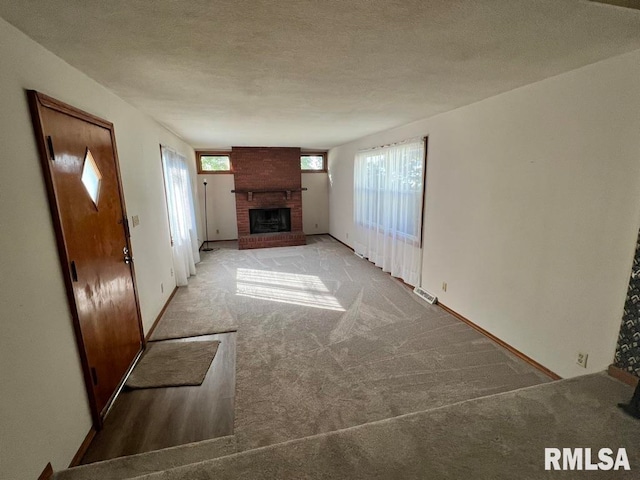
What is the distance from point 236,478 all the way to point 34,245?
4.87 ft

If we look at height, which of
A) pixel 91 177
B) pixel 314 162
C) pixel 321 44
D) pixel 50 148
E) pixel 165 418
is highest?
pixel 321 44

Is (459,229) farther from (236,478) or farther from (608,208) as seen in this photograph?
(236,478)

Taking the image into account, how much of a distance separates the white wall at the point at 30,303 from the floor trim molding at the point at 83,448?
41mm

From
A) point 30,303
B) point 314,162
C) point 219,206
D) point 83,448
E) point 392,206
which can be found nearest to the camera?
point 30,303

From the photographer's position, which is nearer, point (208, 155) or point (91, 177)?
point (91, 177)

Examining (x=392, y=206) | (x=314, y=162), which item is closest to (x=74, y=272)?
(x=392, y=206)

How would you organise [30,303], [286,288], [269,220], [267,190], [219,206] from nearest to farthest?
1. [30,303]
2. [286,288]
3. [267,190]
4. [269,220]
5. [219,206]

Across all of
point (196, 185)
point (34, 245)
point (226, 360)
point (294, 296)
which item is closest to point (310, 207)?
point (196, 185)

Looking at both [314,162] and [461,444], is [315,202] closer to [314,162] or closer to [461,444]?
[314,162]

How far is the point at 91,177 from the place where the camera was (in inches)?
80.7

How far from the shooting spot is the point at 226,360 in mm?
2672

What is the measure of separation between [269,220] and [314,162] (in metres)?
2.06

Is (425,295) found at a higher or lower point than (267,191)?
lower

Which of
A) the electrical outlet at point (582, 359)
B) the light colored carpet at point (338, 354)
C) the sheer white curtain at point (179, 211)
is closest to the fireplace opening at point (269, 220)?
the sheer white curtain at point (179, 211)
